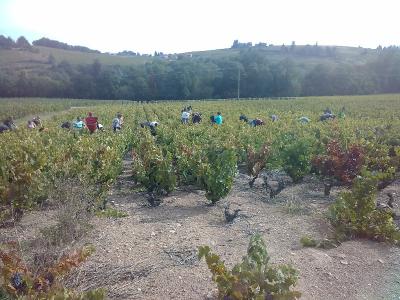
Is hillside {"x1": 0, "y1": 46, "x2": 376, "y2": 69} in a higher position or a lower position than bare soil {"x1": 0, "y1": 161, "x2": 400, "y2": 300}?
higher

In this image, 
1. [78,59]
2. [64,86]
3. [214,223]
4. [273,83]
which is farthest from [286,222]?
[78,59]

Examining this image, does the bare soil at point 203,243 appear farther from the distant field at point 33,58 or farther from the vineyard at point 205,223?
the distant field at point 33,58

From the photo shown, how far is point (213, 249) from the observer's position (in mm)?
6051

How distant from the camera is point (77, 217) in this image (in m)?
6.21

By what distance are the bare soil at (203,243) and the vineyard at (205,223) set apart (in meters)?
0.02

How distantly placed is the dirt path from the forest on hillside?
5877 cm

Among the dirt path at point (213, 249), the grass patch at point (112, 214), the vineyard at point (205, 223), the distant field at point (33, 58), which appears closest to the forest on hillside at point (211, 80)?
the distant field at point (33, 58)

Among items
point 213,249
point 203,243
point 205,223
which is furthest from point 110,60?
point 213,249

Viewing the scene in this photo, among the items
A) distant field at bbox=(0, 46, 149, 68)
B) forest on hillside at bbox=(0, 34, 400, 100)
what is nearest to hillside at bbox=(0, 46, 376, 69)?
distant field at bbox=(0, 46, 149, 68)

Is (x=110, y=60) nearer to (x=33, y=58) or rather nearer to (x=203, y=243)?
(x=33, y=58)

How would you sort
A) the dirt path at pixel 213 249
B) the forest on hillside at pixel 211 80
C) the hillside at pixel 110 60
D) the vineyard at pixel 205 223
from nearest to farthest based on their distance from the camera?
1. the vineyard at pixel 205 223
2. the dirt path at pixel 213 249
3. the forest on hillside at pixel 211 80
4. the hillside at pixel 110 60

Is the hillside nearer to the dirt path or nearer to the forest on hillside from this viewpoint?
the forest on hillside

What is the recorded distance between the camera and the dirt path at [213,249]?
5027 mm

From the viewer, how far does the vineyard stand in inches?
186
